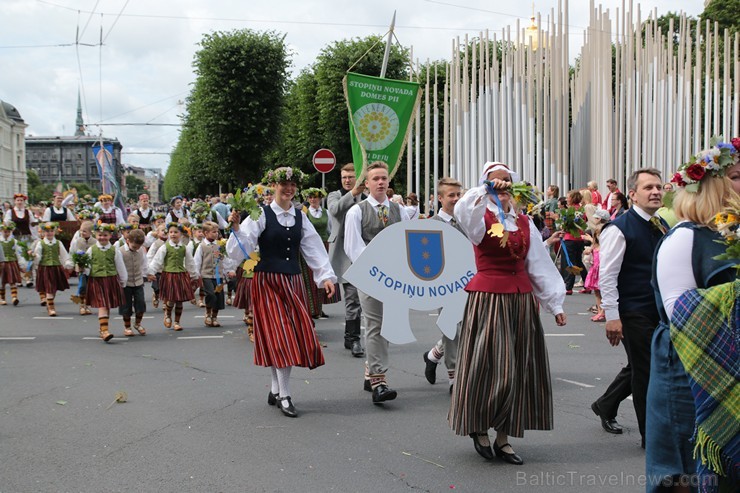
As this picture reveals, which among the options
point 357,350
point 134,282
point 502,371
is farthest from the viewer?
point 134,282

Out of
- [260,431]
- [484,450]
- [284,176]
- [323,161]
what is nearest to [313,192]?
[284,176]

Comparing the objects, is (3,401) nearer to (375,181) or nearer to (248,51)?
(375,181)

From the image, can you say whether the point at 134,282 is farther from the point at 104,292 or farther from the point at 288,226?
the point at 288,226

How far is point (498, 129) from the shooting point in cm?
2223

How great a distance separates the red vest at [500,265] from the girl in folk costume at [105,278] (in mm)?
7214

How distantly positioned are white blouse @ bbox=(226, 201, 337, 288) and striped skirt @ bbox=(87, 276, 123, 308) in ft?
15.9

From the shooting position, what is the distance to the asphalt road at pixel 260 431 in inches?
187

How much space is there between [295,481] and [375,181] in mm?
3229

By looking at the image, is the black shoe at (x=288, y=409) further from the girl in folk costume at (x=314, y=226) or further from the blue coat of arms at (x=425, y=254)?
the girl in folk costume at (x=314, y=226)

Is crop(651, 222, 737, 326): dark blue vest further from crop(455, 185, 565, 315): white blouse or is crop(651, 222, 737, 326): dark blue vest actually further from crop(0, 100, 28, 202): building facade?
crop(0, 100, 28, 202): building facade

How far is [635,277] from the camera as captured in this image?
509cm

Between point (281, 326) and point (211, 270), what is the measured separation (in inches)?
243

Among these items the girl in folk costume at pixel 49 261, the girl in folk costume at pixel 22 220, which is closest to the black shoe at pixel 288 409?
the girl in folk costume at pixel 49 261

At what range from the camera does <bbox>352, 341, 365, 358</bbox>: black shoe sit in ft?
29.7
